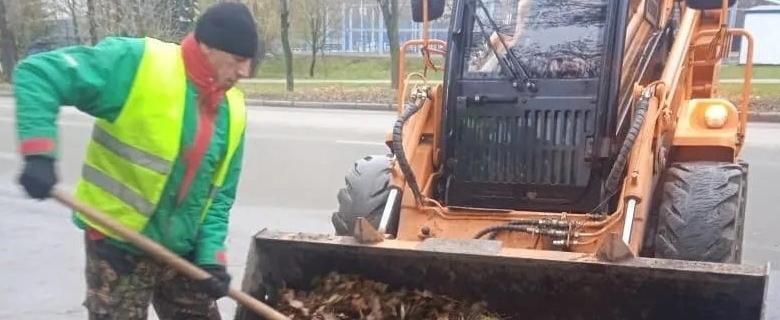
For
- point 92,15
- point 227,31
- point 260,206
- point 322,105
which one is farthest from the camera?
point 92,15

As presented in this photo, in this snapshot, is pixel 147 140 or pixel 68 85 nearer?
pixel 68 85

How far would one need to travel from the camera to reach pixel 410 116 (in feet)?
15.2

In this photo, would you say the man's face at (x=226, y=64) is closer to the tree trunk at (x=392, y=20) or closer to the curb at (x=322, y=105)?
the curb at (x=322, y=105)

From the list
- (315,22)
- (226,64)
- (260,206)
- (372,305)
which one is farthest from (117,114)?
(315,22)

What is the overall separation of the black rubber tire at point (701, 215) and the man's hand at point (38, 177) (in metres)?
2.69

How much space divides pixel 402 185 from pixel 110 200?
1.77 meters

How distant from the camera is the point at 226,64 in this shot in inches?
117

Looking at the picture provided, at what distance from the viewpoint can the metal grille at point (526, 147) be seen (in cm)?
424

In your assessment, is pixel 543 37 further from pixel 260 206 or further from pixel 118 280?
pixel 260 206

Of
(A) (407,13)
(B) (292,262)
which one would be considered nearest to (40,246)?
(B) (292,262)

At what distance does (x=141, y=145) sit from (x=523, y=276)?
68.3 inches

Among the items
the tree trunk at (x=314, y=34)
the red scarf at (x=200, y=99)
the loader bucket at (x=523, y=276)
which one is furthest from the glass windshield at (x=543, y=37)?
the tree trunk at (x=314, y=34)

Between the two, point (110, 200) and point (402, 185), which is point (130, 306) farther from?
point (402, 185)

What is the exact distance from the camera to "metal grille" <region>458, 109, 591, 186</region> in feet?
13.9
